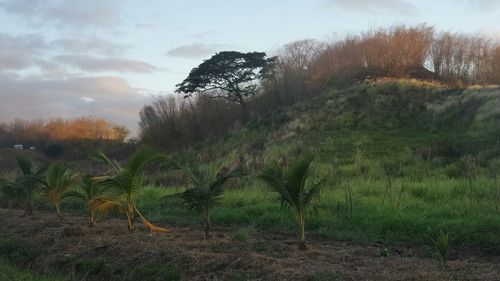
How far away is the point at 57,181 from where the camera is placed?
1420 cm

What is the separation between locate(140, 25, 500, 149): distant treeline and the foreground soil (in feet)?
108

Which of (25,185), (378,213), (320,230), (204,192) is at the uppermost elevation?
(204,192)

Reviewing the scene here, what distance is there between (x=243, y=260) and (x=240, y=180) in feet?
42.8

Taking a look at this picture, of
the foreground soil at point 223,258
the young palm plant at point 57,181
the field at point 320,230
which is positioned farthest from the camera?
the young palm plant at point 57,181

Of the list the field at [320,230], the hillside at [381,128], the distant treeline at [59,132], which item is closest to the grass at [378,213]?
the field at [320,230]

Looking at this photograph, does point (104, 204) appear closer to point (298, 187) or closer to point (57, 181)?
point (57, 181)

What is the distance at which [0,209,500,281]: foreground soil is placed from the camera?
694 centimetres

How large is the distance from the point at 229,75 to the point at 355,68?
1200cm

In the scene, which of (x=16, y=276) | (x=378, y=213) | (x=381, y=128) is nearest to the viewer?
(x=16, y=276)

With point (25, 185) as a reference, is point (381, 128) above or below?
above

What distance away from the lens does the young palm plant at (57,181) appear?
14.1 m

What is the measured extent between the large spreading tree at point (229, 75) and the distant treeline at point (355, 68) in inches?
33.0

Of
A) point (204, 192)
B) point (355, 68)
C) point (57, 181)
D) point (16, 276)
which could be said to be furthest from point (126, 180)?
point (355, 68)

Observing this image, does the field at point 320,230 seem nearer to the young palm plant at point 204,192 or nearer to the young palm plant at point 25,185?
the young palm plant at point 204,192
